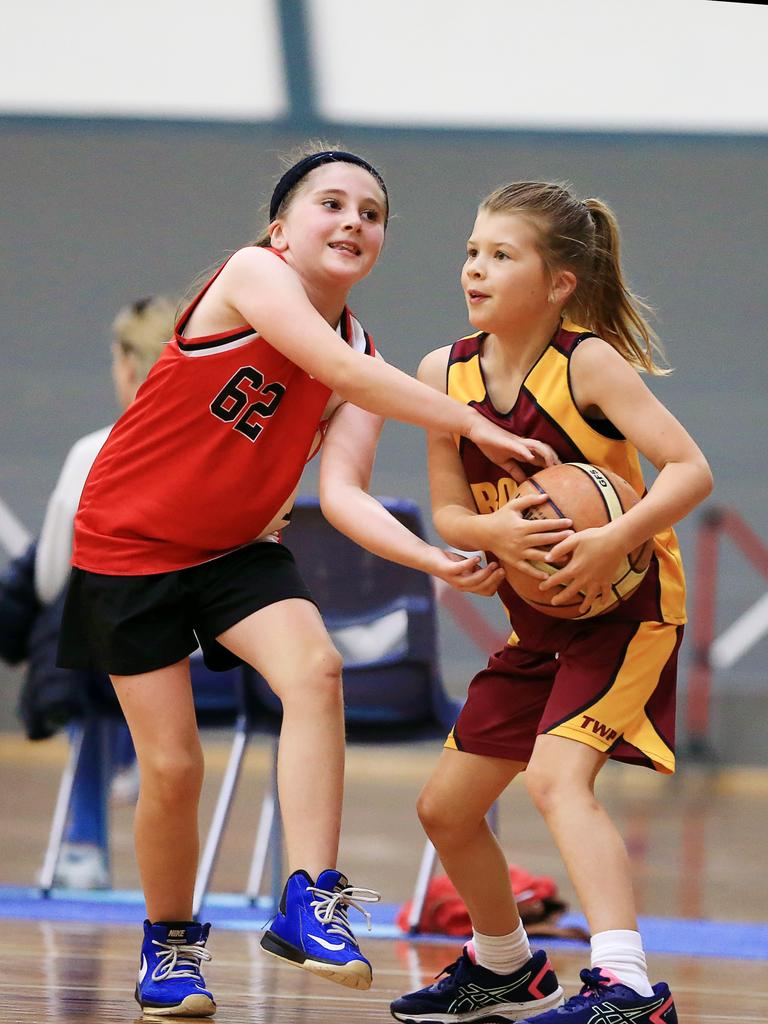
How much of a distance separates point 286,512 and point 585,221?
74cm

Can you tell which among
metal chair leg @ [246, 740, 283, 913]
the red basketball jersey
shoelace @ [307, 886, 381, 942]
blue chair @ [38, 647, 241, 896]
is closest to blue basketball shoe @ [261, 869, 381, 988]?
shoelace @ [307, 886, 381, 942]

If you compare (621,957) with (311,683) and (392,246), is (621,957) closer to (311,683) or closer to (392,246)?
(311,683)

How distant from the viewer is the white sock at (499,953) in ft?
8.92

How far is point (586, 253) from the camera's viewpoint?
2.69 meters

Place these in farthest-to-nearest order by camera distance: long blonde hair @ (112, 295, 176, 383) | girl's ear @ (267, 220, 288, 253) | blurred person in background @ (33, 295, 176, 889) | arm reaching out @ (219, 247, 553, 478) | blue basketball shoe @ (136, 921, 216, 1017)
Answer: long blonde hair @ (112, 295, 176, 383) → blurred person in background @ (33, 295, 176, 889) → girl's ear @ (267, 220, 288, 253) → blue basketball shoe @ (136, 921, 216, 1017) → arm reaching out @ (219, 247, 553, 478)

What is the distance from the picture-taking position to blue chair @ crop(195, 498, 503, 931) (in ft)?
13.5

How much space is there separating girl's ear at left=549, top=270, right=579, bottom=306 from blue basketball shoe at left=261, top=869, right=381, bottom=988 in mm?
1023

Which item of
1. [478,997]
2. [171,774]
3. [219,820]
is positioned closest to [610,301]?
[171,774]

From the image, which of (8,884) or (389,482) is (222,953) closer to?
(8,884)

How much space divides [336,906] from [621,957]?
0.44 m

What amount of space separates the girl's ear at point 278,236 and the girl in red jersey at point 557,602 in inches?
13.1

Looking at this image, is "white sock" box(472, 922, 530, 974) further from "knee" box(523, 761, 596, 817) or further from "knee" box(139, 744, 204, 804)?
"knee" box(139, 744, 204, 804)

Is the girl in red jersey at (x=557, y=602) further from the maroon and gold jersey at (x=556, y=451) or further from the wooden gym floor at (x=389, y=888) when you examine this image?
the wooden gym floor at (x=389, y=888)

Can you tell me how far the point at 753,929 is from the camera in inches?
158
